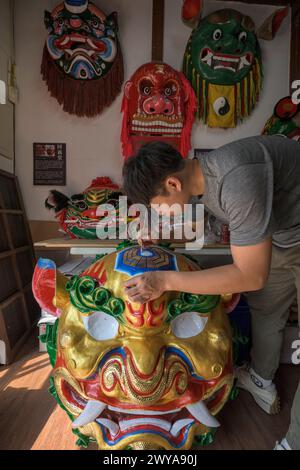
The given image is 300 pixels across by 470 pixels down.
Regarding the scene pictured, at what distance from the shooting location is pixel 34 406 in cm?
142

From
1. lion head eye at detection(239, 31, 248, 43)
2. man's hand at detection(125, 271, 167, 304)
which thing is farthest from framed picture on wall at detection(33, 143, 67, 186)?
man's hand at detection(125, 271, 167, 304)

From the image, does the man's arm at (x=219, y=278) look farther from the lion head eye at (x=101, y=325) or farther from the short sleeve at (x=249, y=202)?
the lion head eye at (x=101, y=325)

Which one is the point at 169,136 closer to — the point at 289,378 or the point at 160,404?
the point at 289,378

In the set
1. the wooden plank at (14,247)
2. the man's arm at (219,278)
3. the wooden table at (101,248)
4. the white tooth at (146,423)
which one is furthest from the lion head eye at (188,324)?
the wooden plank at (14,247)

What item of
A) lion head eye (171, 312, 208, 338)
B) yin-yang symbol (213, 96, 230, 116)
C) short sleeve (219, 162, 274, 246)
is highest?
yin-yang symbol (213, 96, 230, 116)

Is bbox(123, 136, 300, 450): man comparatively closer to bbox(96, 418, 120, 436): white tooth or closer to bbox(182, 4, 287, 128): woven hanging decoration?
bbox(96, 418, 120, 436): white tooth

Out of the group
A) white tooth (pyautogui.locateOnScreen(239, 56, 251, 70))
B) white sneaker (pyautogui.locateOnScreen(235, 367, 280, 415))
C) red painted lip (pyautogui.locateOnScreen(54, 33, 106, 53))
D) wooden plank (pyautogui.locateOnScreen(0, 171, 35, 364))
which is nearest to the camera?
white sneaker (pyautogui.locateOnScreen(235, 367, 280, 415))

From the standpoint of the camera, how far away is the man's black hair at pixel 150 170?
93cm

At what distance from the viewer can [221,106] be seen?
8.25ft

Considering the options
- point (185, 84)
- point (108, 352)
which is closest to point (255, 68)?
point (185, 84)

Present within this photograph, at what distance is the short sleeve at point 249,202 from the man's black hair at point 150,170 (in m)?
0.16

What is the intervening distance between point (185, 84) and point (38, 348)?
1981 millimetres

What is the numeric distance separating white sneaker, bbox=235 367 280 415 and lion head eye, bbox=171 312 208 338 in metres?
0.49

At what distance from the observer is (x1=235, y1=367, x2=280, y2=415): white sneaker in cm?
138
